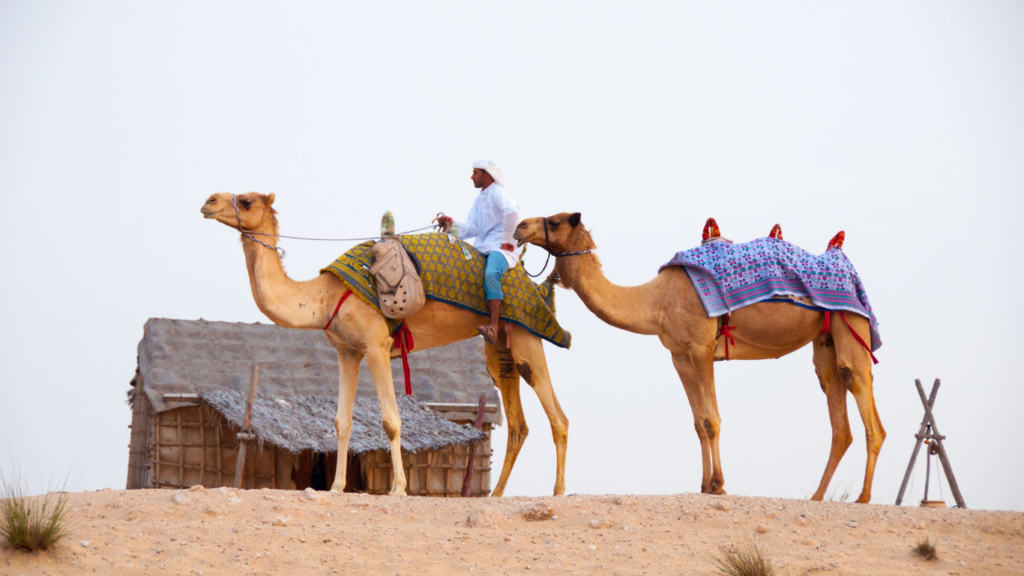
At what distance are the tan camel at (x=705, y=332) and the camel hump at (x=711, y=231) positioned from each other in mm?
686

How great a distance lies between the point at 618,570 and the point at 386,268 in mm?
3746

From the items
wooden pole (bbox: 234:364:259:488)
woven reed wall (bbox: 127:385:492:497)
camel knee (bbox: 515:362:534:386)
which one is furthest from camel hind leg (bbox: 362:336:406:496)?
woven reed wall (bbox: 127:385:492:497)

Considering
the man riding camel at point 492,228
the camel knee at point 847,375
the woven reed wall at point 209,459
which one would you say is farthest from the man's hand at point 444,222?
the woven reed wall at point 209,459

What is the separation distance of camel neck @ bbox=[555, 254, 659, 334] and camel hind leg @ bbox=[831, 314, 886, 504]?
1.76 m

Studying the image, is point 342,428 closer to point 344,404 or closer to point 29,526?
point 344,404

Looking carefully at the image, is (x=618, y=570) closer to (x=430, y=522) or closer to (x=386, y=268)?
(x=430, y=522)

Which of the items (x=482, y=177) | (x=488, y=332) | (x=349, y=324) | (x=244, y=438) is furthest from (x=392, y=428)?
(x=244, y=438)

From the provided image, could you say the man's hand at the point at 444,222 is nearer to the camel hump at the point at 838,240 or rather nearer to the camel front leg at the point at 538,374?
the camel front leg at the point at 538,374

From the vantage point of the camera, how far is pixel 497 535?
7.07 metres

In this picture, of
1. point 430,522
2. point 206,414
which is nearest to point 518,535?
point 430,522

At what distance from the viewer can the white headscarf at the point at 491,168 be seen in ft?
31.9

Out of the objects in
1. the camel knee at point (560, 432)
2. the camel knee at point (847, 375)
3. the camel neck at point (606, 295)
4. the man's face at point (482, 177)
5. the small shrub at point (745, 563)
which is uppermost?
the man's face at point (482, 177)

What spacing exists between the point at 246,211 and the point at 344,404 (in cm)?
202

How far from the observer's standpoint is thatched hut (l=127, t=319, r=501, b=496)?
1456 centimetres
